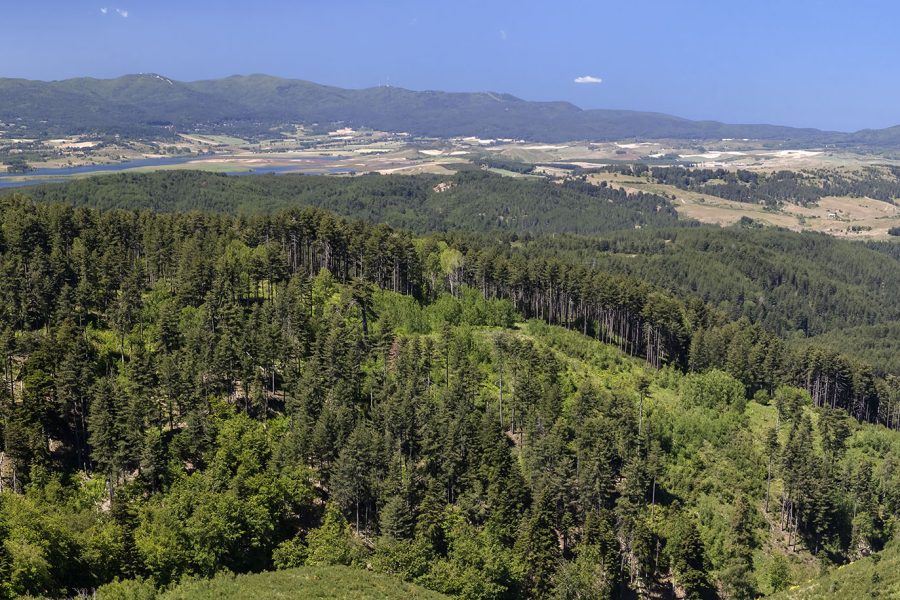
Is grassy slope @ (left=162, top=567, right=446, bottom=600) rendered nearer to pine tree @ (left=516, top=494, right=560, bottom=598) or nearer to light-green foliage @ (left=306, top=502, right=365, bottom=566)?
light-green foliage @ (left=306, top=502, right=365, bottom=566)

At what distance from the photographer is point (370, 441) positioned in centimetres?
6869

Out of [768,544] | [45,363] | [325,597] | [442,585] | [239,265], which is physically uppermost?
[239,265]

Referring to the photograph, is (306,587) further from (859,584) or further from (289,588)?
(859,584)

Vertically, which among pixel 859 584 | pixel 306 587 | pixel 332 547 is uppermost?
pixel 306 587

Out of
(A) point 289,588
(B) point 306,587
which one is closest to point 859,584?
(B) point 306,587

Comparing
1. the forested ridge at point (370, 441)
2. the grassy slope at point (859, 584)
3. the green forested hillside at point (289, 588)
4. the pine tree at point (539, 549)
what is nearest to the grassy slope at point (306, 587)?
the green forested hillside at point (289, 588)

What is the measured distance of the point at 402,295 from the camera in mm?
116000

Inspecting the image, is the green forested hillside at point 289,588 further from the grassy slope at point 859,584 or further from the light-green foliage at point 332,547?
the grassy slope at point 859,584

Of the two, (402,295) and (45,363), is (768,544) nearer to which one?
(402,295)

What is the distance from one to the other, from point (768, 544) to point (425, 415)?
4016 cm

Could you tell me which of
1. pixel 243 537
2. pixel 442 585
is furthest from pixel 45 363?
pixel 442 585

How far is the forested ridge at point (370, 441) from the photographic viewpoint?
5700 centimetres

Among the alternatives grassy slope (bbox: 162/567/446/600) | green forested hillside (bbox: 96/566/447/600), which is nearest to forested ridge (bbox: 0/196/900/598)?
green forested hillside (bbox: 96/566/447/600)

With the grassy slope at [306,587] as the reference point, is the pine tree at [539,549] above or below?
below
